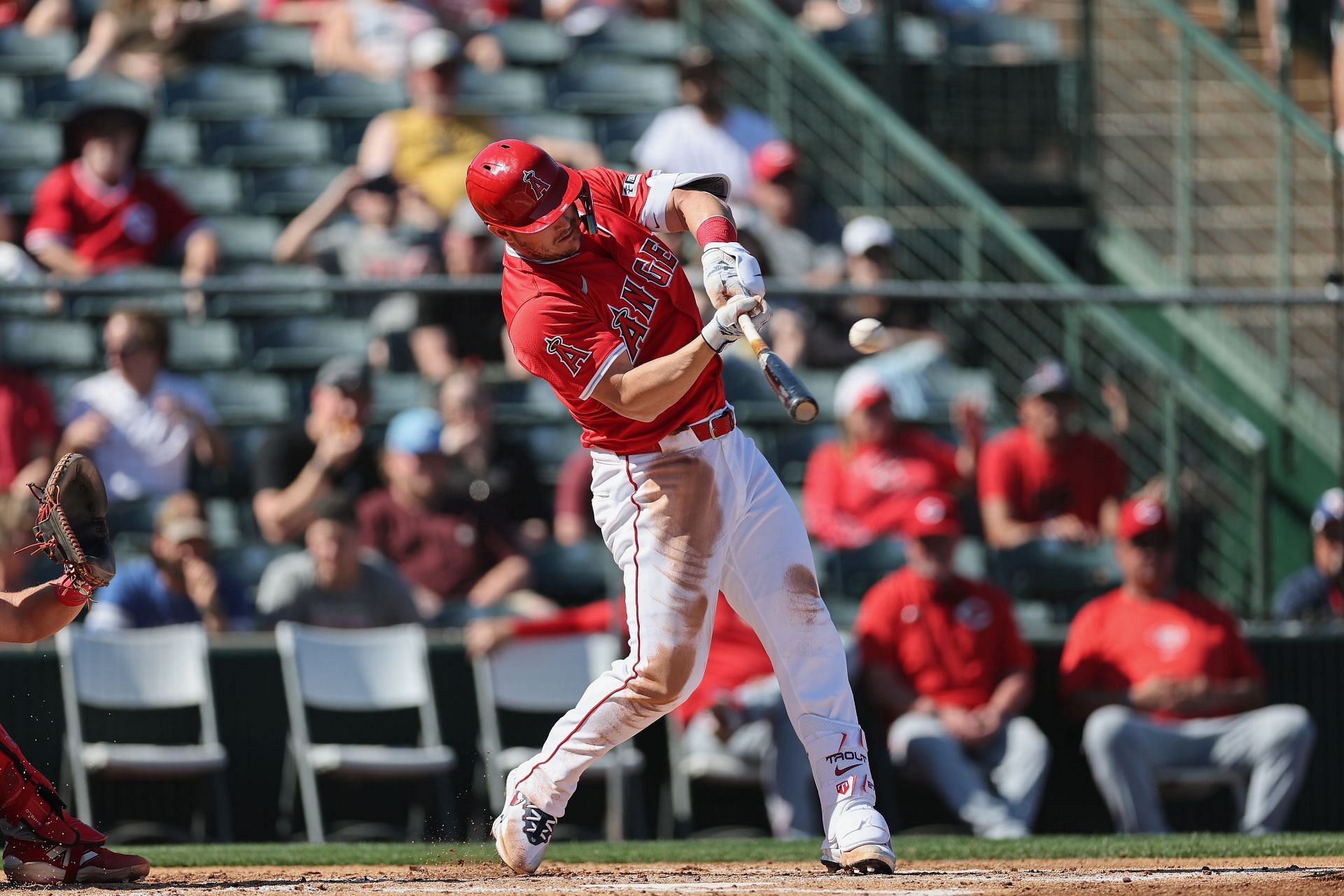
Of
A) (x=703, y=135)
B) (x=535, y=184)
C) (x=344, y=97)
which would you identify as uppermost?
(x=535, y=184)

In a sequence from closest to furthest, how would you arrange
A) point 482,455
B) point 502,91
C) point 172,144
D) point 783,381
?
point 783,381 → point 482,455 → point 172,144 → point 502,91

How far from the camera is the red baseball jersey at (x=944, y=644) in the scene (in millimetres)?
7734

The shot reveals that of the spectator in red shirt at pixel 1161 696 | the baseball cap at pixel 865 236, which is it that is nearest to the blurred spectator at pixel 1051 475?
the spectator in red shirt at pixel 1161 696

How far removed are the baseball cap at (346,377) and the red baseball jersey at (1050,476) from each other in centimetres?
278

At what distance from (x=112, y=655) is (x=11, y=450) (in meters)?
1.14

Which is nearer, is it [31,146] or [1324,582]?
[1324,582]

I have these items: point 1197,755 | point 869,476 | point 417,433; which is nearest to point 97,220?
point 417,433

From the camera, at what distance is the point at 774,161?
9844 millimetres

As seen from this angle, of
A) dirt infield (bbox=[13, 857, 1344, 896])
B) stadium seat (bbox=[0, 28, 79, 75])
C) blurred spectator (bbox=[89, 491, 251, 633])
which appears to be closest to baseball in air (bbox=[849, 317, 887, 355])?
dirt infield (bbox=[13, 857, 1344, 896])

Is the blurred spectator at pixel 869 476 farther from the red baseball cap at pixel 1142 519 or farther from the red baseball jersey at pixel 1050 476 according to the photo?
the red baseball cap at pixel 1142 519

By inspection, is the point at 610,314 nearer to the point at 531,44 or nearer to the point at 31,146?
the point at 31,146

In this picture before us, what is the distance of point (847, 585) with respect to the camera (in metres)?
8.20

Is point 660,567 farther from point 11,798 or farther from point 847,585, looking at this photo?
point 847,585

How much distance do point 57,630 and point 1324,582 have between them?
5661 millimetres
